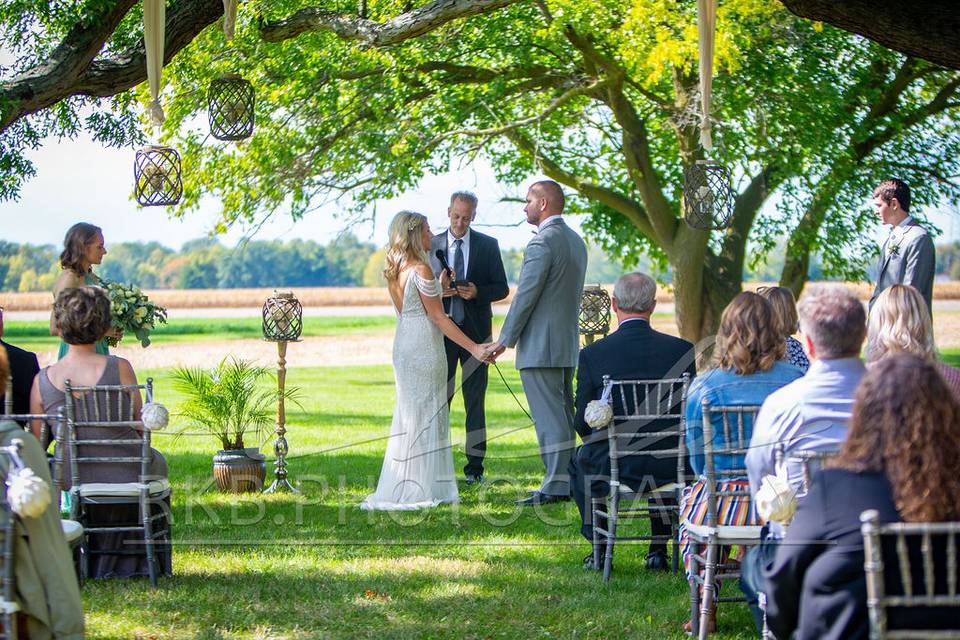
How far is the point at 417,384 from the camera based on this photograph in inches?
287

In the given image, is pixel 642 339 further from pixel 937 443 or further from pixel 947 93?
pixel 947 93

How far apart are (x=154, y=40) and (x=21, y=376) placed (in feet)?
7.30

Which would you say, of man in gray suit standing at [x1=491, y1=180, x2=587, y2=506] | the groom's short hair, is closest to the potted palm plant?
man in gray suit standing at [x1=491, y1=180, x2=587, y2=506]

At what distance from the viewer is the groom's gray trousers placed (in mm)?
7312

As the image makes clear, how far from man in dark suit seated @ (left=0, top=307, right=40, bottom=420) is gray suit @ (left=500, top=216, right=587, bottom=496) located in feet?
9.39

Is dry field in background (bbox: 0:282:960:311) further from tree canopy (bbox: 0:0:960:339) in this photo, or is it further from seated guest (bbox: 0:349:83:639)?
seated guest (bbox: 0:349:83:639)

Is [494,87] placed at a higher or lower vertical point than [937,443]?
higher

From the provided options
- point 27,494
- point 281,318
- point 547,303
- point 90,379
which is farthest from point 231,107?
point 27,494

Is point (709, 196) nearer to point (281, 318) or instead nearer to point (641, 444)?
point (281, 318)

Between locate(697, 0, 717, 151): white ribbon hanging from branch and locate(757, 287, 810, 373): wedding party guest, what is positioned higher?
locate(697, 0, 717, 151): white ribbon hanging from branch

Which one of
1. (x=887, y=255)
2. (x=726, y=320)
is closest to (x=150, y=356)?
(x=887, y=255)

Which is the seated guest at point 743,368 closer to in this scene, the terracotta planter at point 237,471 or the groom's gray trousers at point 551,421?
the groom's gray trousers at point 551,421

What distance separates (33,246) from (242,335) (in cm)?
1365

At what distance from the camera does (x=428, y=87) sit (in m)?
14.2
